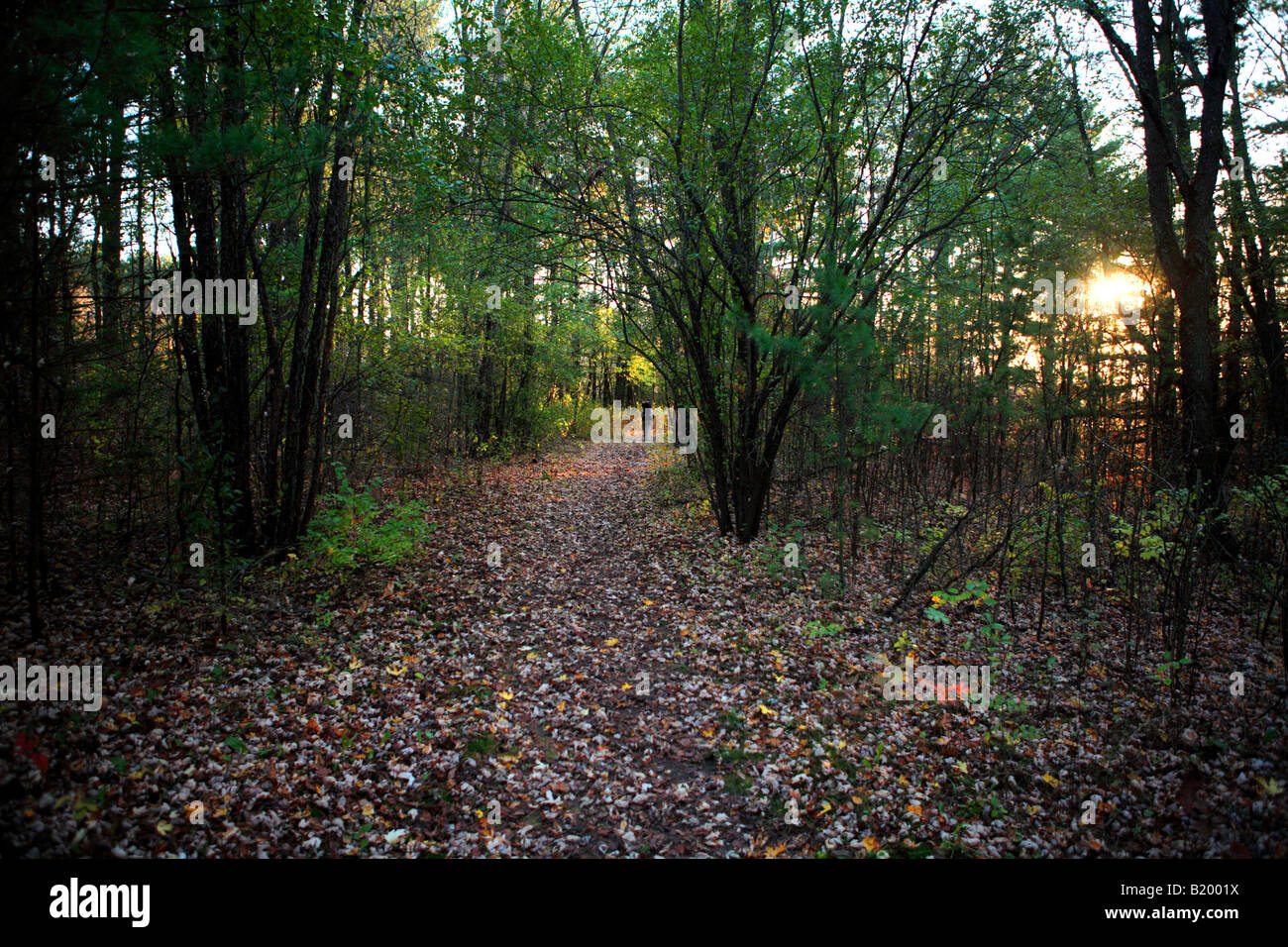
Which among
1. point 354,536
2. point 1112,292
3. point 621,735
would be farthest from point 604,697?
point 1112,292

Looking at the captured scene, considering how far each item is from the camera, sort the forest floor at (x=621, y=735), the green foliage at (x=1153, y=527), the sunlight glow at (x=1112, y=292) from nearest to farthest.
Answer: the forest floor at (x=621, y=735) → the green foliage at (x=1153, y=527) → the sunlight glow at (x=1112, y=292)

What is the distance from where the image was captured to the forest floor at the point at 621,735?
3.34 meters

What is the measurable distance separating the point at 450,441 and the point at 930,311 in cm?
1199

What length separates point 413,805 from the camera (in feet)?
12.1

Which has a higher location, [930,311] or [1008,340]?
Result: [930,311]

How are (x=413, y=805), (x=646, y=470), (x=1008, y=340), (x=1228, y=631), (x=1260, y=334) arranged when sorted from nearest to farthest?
(x=413, y=805)
(x=1228, y=631)
(x=1260, y=334)
(x=1008, y=340)
(x=646, y=470)

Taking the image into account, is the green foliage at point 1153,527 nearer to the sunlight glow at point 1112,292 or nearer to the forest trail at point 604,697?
the forest trail at point 604,697

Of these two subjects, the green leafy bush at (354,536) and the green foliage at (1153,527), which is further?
the green leafy bush at (354,536)

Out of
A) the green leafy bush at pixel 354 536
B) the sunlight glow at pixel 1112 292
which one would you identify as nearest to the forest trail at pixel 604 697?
the green leafy bush at pixel 354 536

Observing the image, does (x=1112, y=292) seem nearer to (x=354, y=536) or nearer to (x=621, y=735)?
(x=621, y=735)
